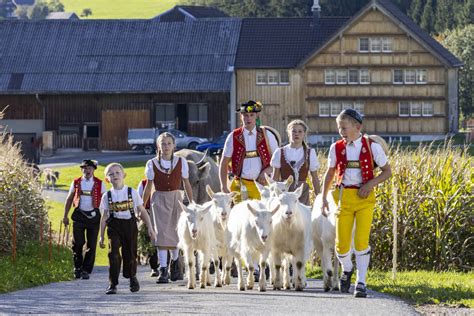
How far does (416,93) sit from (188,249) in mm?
59560

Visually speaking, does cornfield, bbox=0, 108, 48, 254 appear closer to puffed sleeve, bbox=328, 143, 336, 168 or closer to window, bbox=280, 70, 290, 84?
puffed sleeve, bbox=328, 143, 336, 168

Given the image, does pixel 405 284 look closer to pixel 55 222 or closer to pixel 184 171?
pixel 184 171

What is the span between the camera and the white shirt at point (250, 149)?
17.8 meters

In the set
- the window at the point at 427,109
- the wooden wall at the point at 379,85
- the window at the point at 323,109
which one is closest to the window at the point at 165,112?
the wooden wall at the point at 379,85

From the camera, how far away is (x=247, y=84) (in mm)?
74812

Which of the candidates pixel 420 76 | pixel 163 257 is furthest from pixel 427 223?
pixel 420 76

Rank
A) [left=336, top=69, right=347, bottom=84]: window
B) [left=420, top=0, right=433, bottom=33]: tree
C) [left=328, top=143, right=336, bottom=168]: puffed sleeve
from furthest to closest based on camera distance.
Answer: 1. [left=420, top=0, right=433, bottom=33]: tree
2. [left=336, top=69, right=347, bottom=84]: window
3. [left=328, top=143, right=336, bottom=168]: puffed sleeve

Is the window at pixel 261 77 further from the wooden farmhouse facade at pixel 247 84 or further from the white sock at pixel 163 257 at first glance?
the white sock at pixel 163 257

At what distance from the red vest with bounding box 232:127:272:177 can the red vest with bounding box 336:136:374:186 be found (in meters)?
2.82

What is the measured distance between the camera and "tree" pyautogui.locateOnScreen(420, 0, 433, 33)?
111625 millimetres

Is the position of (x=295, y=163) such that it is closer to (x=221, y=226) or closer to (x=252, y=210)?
(x=221, y=226)

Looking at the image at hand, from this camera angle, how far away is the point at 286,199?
51.9ft

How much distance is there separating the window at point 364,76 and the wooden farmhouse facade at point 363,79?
0.05 meters

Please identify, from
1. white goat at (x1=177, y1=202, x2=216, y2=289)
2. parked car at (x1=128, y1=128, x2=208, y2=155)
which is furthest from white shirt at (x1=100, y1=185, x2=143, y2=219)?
parked car at (x1=128, y1=128, x2=208, y2=155)
